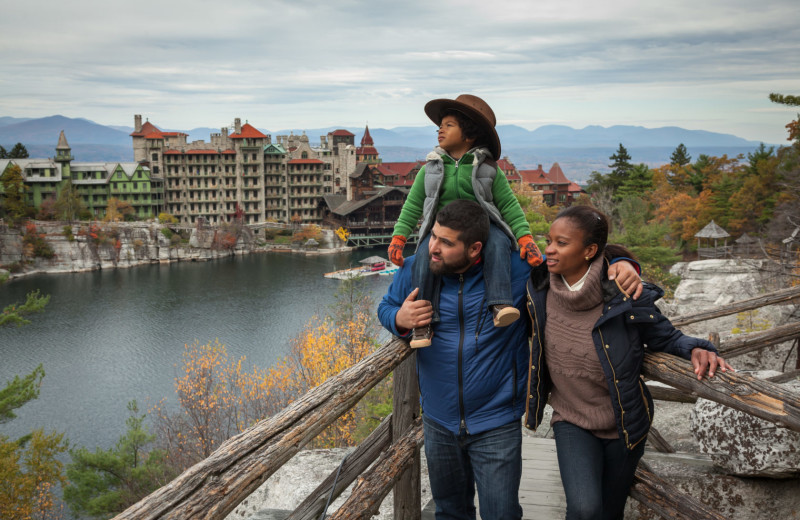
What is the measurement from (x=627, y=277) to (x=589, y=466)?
2.79ft

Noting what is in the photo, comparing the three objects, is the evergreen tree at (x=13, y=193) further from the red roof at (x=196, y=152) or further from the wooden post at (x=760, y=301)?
Answer: the wooden post at (x=760, y=301)

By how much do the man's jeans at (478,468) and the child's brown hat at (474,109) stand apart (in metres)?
1.59

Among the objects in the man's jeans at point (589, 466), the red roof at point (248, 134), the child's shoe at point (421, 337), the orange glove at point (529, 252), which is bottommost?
the man's jeans at point (589, 466)

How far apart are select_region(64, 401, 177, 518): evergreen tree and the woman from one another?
18.7 m

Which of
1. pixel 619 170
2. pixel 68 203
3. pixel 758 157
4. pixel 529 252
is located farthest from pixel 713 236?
pixel 68 203

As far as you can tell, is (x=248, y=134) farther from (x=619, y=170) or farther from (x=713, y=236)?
(x=713, y=236)

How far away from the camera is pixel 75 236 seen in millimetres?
59938

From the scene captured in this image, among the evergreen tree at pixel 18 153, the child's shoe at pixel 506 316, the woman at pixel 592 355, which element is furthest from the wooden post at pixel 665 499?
the evergreen tree at pixel 18 153

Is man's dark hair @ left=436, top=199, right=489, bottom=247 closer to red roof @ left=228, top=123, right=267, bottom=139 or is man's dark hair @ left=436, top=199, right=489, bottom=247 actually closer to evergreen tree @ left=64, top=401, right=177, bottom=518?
evergreen tree @ left=64, top=401, right=177, bottom=518

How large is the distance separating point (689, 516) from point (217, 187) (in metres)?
76.4

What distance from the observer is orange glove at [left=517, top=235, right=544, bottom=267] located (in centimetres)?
323

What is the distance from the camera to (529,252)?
3271 millimetres

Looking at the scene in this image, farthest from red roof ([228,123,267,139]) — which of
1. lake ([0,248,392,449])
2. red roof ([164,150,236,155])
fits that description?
lake ([0,248,392,449])

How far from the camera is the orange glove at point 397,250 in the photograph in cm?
346
